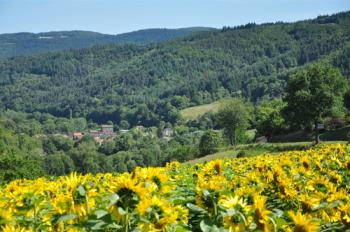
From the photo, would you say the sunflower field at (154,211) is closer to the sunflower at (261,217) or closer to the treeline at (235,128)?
the sunflower at (261,217)

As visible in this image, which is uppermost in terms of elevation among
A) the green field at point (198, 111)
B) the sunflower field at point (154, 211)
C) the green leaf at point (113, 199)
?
the green leaf at point (113, 199)

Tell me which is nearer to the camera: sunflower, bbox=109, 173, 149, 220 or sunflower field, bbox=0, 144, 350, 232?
sunflower field, bbox=0, 144, 350, 232

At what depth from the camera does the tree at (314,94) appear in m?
45.8

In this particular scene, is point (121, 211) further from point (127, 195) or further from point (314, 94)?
point (314, 94)

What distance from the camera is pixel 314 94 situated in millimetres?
46125

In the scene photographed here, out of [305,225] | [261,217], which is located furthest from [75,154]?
[305,225]

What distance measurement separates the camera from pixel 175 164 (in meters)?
12.3

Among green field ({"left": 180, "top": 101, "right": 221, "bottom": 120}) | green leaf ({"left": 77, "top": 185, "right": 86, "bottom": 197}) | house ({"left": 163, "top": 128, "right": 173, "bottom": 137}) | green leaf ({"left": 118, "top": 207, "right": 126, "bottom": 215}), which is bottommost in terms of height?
house ({"left": 163, "top": 128, "right": 173, "bottom": 137})

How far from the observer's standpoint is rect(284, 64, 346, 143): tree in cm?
4575

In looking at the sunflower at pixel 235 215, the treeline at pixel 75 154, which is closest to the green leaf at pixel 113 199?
the sunflower at pixel 235 215

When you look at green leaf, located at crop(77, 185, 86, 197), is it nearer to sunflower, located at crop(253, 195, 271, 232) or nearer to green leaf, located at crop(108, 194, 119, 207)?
green leaf, located at crop(108, 194, 119, 207)

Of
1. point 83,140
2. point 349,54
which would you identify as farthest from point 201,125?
point 349,54

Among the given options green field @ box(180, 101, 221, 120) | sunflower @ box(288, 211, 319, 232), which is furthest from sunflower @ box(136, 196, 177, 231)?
green field @ box(180, 101, 221, 120)

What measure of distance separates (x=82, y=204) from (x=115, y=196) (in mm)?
432
